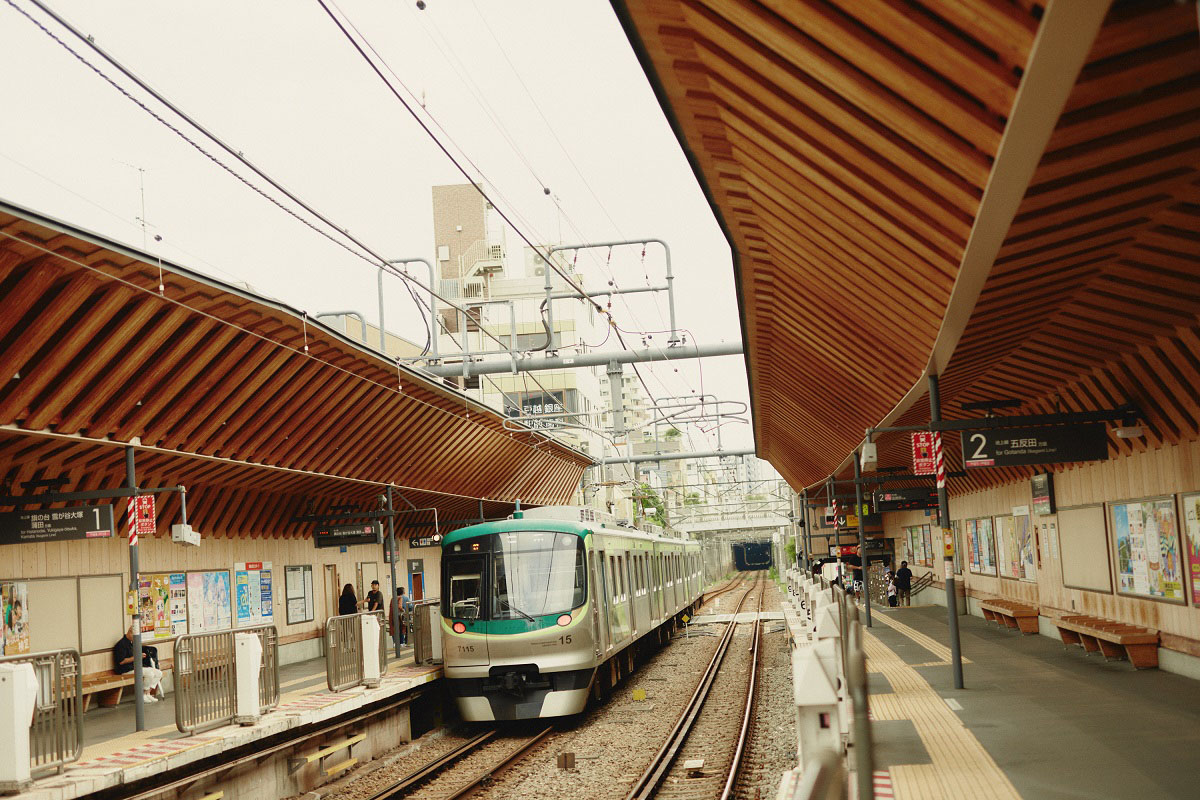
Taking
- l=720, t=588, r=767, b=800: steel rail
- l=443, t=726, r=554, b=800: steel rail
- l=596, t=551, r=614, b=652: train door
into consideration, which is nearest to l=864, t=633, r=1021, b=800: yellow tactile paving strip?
l=720, t=588, r=767, b=800: steel rail

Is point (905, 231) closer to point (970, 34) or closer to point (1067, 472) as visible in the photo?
point (970, 34)

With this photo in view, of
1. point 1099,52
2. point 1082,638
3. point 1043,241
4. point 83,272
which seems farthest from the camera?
point 1082,638

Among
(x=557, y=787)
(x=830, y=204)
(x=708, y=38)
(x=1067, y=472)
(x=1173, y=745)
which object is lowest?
(x=557, y=787)

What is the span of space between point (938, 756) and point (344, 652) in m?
8.17

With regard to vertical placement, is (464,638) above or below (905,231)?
below

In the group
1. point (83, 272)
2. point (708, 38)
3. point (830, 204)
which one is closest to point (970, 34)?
point (708, 38)

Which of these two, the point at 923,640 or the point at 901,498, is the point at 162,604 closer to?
the point at 923,640

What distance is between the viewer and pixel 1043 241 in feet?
21.1

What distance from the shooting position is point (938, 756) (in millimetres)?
8406

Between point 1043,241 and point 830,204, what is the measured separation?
4.88 feet

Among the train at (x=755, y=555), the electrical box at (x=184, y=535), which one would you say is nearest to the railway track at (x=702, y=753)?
the electrical box at (x=184, y=535)

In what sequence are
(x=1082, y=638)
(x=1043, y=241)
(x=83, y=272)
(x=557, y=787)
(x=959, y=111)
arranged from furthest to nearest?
(x=1082, y=638) < (x=557, y=787) < (x=83, y=272) < (x=1043, y=241) < (x=959, y=111)

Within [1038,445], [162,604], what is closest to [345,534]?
[162,604]

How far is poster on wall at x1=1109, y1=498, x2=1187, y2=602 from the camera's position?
39.2 feet
